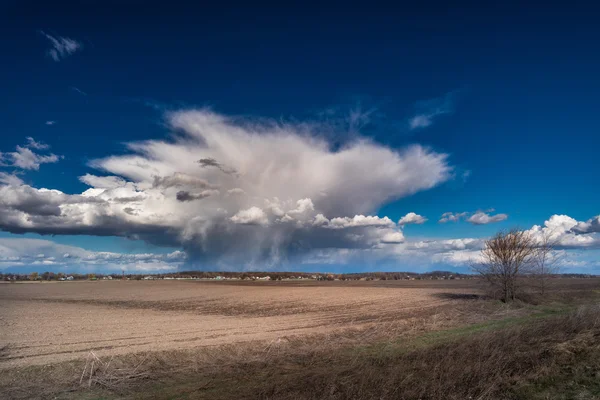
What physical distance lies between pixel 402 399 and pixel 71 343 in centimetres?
2133

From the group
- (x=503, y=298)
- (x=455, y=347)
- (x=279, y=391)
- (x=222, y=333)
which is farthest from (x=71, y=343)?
(x=503, y=298)

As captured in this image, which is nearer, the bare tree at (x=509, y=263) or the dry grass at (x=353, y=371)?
the dry grass at (x=353, y=371)

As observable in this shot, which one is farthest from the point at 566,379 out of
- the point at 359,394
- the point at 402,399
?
the point at 359,394

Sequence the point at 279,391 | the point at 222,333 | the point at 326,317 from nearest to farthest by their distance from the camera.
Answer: the point at 279,391 < the point at 222,333 < the point at 326,317

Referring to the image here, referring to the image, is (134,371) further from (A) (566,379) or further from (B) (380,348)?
(A) (566,379)

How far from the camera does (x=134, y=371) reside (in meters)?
16.8

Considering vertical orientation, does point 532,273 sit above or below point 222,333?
above

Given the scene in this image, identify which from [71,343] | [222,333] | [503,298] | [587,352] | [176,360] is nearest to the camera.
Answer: [587,352]

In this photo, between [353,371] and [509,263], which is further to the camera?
[509,263]

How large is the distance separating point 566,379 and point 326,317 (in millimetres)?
25685

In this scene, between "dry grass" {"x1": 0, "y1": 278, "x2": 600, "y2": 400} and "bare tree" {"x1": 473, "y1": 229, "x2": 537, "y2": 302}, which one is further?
"bare tree" {"x1": 473, "y1": 229, "x2": 537, "y2": 302}

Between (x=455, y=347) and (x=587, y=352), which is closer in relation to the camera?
(x=587, y=352)

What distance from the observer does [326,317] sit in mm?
36312

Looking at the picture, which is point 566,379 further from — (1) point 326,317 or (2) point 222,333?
(1) point 326,317
